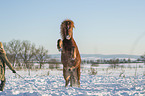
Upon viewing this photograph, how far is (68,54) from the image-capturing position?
4789mm

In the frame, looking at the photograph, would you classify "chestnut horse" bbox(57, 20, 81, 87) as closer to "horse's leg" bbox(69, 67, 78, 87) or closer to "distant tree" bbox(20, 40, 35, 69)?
"horse's leg" bbox(69, 67, 78, 87)

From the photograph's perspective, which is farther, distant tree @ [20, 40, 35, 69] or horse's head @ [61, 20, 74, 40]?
distant tree @ [20, 40, 35, 69]

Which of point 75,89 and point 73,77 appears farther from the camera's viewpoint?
point 73,77

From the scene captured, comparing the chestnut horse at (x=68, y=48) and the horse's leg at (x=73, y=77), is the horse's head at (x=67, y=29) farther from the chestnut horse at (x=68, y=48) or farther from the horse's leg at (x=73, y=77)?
the horse's leg at (x=73, y=77)

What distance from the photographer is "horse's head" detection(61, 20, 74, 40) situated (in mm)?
4730

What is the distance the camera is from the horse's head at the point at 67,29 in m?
4.73

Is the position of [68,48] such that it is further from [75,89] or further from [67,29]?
[75,89]

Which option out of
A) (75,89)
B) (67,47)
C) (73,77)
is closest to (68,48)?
(67,47)

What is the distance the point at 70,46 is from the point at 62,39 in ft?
1.03

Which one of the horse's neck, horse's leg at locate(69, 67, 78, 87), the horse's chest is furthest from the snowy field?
the horse's neck

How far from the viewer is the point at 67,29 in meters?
4.71

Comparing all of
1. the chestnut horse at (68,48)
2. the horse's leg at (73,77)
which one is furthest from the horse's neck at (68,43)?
the horse's leg at (73,77)

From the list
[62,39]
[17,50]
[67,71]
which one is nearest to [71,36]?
[62,39]

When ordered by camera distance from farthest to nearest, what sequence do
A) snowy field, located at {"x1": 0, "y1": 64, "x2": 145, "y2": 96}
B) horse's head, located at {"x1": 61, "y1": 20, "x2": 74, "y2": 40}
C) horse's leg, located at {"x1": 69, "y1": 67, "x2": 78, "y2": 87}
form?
horse's leg, located at {"x1": 69, "y1": 67, "x2": 78, "y2": 87}, horse's head, located at {"x1": 61, "y1": 20, "x2": 74, "y2": 40}, snowy field, located at {"x1": 0, "y1": 64, "x2": 145, "y2": 96}
